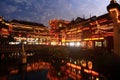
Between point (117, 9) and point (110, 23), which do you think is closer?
point (117, 9)

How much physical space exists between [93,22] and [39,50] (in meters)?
16.9

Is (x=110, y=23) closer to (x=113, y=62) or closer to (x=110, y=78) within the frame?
(x=113, y=62)

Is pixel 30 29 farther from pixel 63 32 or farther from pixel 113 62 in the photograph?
pixel 113 62

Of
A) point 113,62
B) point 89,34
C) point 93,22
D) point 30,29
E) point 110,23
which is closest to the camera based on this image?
point 113,62

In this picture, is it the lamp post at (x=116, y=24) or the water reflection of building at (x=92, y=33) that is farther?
the water reflection of building at (x=92, y=33)

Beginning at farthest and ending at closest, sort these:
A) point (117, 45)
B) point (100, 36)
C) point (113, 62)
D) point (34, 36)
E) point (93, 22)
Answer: point (34, 36), point (93, 22), point (100, 36), point (117, 45), point (113, 62)

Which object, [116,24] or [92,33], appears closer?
[116,24]

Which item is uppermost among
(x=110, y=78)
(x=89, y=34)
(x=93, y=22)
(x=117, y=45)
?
(x=93, y=22)

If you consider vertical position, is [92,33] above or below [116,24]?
below

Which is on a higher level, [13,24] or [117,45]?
[13,24]

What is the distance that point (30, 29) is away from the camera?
68.7 metres

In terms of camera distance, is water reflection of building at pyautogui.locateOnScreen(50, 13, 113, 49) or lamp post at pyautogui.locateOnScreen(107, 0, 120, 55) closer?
lamp post at pyautogui.locateOnScreen(107, 0, 120, 55)

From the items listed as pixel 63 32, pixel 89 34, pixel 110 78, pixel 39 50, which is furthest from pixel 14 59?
pixel 63 32

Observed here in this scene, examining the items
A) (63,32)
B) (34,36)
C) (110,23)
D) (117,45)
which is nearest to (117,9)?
(117,45)
